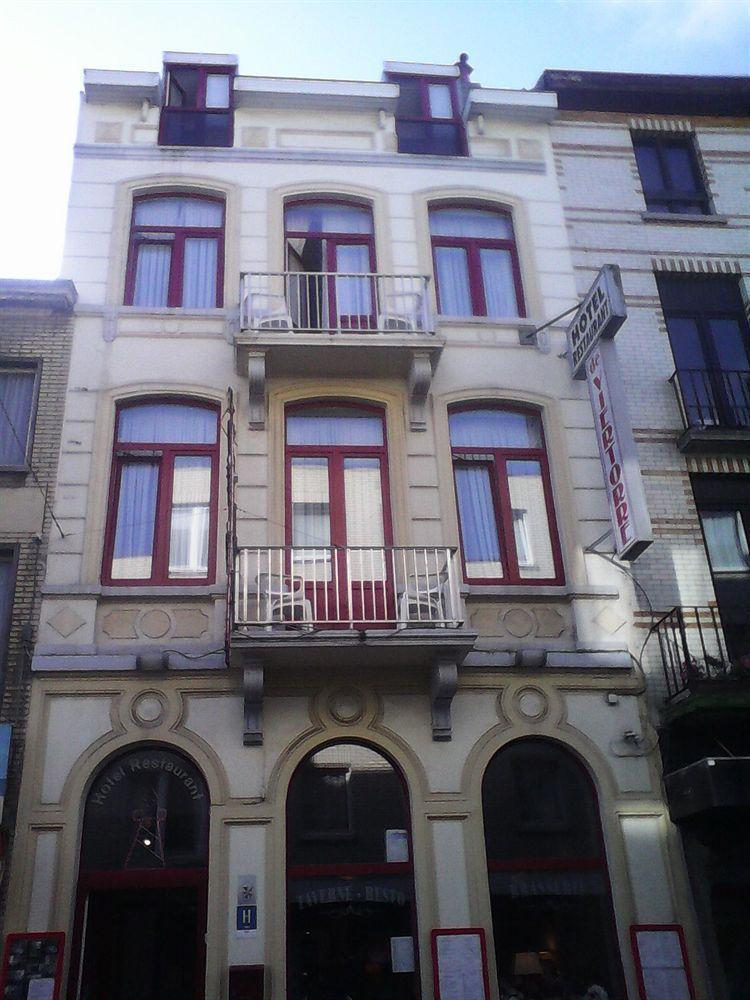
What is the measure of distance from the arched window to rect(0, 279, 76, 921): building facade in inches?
208

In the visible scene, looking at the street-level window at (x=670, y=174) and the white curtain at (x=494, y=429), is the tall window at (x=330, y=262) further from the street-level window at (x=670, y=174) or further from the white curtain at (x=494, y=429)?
the street-level window at (x=670, y=174)

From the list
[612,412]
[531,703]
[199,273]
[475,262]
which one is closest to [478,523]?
[612,412]

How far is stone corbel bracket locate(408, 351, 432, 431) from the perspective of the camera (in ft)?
40.2

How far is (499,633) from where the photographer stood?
1117 cm

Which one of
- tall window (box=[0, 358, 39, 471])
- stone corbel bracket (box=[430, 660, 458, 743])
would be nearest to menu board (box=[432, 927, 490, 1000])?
stone corbel bracket (box=[430, 660, 458, 743])

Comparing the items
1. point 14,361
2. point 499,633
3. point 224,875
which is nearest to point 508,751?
point 499,633

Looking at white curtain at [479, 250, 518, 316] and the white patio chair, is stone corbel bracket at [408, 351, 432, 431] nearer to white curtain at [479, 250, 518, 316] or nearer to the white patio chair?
white curtain at [479, 250, 518, 316]

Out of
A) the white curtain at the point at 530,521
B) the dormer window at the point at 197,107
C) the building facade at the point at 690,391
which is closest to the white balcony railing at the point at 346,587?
the white curtain at the point at 530,521

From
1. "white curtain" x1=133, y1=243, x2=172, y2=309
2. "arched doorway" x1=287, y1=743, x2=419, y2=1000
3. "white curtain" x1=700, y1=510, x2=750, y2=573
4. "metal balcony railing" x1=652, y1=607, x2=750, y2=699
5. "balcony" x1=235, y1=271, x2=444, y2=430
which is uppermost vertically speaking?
"white curtain" x1=133, y1=243, x2=172, y2=309

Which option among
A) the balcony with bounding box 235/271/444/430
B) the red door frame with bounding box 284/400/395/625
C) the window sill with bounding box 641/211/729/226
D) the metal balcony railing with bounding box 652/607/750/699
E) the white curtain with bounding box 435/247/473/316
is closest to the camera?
the metal balcony railing with bounding box 652/607/750/699

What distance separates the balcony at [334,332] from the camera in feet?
39.8

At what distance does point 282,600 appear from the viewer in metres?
10.6

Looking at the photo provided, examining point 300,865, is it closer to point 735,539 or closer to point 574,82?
point 735,539

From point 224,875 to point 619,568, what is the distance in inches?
237
